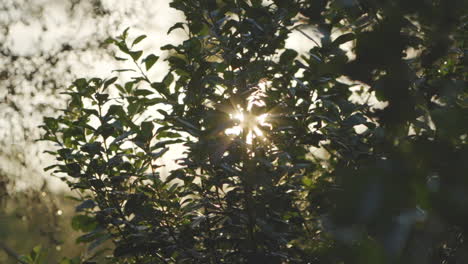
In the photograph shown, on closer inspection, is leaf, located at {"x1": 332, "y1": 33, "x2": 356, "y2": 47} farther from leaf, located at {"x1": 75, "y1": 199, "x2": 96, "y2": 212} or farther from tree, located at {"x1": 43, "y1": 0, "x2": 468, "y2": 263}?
leaf, located at {"x1": 75, "y1": 199, "x2": 96, "y2": 212}

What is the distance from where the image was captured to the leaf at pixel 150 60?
81.7 inches

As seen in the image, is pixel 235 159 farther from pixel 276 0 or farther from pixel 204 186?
pixel 276 0

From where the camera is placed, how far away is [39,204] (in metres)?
3.26

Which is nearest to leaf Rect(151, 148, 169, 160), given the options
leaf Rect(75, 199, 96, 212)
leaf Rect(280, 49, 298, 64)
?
leaf Rect(75, 199, 96, 212)

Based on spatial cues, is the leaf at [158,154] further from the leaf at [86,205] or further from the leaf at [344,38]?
the leaf at [344,38]

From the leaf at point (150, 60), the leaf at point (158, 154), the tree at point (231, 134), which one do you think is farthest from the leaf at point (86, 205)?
the leaf at point (150, 60)

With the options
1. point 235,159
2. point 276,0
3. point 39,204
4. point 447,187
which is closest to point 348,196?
point 447,187

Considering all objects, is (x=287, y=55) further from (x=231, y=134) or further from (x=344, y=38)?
(x=231, y=134)

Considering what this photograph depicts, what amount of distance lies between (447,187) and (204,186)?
1715mm

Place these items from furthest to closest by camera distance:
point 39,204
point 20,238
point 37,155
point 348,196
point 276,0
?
point 20,238, point 39,204, point 37,155, point 276,0, point 348,196

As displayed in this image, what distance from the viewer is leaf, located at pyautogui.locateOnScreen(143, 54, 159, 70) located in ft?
6.81

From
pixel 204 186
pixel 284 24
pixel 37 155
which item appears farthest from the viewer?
pixel 37 155

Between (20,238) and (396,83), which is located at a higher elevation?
(20,238)

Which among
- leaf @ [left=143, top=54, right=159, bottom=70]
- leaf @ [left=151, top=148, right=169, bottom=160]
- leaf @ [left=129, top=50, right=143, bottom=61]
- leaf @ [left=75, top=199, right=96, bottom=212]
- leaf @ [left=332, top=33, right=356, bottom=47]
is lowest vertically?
leaf @ [left=75, top=199, right=96, bottom=212]
